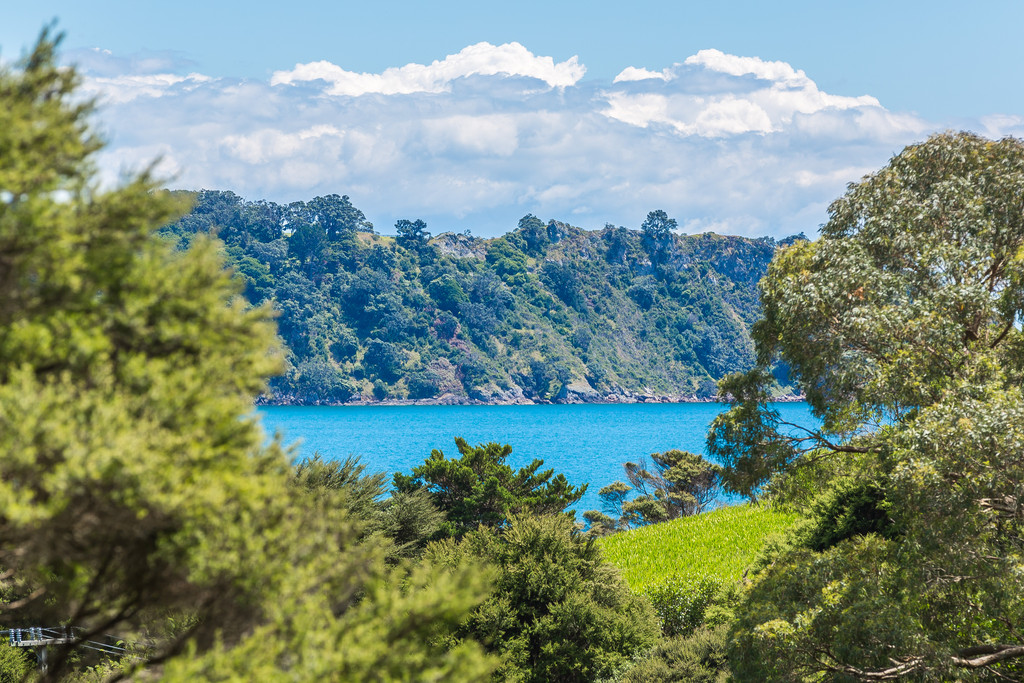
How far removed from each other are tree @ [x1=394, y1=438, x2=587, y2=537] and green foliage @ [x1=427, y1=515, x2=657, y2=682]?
7546 millimetres

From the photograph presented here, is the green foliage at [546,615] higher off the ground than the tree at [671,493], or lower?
higher

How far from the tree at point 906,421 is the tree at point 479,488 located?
10306 mm

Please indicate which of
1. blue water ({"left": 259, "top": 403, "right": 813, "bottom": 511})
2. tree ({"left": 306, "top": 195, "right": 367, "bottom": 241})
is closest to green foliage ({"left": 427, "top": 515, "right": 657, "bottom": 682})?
blue water ({"left": 259, "top": 403, "right": 813, "bottom": 511})

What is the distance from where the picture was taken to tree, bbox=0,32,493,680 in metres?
4.27

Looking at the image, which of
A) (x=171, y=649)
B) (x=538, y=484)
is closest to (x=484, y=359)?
(x=538, y=484)

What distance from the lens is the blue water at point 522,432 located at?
3332 inches

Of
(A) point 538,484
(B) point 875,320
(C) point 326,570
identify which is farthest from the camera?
(A) point 538,484

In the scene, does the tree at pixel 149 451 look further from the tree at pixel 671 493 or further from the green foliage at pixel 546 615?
the tree at pixel 671 493

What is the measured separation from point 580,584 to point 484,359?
149 meters

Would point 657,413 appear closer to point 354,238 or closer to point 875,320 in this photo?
point 354,238

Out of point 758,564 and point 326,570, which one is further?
point 758,564

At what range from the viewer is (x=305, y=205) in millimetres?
167375

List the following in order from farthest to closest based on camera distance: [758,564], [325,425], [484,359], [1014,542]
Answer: [484,359] < [325,425] < [758,564] < [1014,542]

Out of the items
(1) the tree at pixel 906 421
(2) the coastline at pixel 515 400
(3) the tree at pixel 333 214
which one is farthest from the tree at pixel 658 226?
(1) the tree at pixel 906 421
